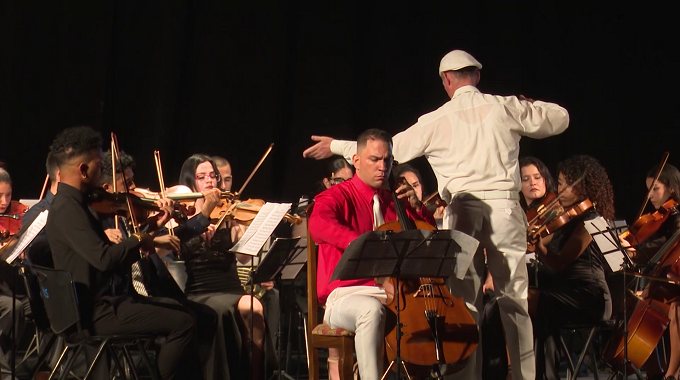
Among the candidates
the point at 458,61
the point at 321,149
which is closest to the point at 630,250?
the point at 458,61

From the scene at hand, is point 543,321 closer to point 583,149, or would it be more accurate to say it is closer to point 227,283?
point 227,283

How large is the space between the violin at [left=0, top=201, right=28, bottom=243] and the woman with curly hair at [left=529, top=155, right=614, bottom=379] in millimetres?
2782

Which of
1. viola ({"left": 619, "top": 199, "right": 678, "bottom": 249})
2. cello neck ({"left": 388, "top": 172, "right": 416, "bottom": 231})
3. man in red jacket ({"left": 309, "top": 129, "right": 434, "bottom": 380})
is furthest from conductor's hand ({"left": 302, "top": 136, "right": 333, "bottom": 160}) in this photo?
viola ({"left": 619, "top": 199, "right": 678, "bottom": 249})

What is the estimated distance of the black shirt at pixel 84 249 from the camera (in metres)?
3.27

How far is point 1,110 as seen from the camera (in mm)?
5277

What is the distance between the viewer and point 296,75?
20.5ft

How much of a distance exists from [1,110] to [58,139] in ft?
6.86

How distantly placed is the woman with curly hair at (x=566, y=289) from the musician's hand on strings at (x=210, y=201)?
5.72ft

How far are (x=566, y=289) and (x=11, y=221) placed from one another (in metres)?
→ 3.26

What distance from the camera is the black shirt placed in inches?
129

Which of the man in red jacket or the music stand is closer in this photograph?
the man in red jacket

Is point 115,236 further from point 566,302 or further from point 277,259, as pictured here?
point 566,302

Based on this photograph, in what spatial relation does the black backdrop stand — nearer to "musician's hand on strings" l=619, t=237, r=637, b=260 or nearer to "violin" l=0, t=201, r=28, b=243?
"violin" l=0, t=201, r=28, b=243

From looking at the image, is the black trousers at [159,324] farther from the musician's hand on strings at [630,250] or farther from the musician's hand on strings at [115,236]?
the musician's hand on strings at [630,250]
